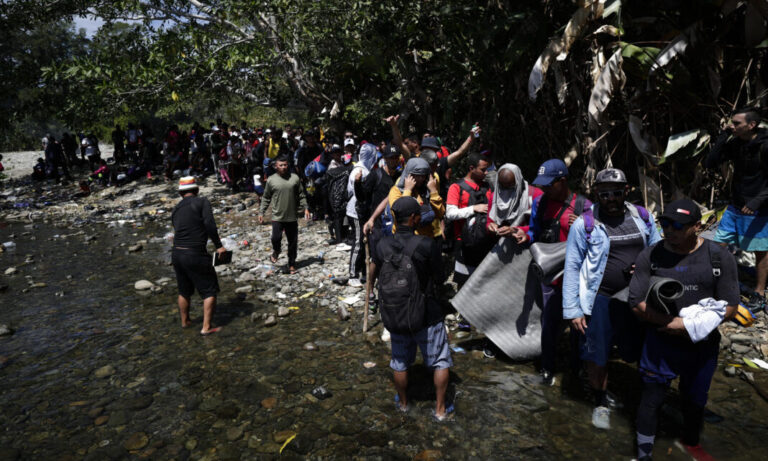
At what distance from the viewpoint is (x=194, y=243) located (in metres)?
5.06

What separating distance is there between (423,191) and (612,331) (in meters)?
2.17

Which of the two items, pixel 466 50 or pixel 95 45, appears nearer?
pixel 466 50

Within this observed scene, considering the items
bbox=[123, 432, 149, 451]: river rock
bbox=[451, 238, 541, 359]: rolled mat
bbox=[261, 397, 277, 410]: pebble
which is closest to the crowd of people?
bbox=[451, 238, 541, 359]: rolled mat

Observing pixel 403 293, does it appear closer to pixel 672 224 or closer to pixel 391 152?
pixel 672 224

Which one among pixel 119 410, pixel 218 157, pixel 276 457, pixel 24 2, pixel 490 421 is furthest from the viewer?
pixel 218 157

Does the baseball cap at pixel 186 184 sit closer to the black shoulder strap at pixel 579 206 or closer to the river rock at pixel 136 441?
the river rock at pixel 136 441

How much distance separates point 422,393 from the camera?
12.5 feet

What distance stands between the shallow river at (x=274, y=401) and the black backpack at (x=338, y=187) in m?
2.16

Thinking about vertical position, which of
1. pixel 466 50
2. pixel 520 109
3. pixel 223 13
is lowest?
pixel 520 109

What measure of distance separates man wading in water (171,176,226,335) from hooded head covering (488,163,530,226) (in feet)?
10.2

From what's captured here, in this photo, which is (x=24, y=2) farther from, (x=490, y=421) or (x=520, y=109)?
(x=490, y=421)

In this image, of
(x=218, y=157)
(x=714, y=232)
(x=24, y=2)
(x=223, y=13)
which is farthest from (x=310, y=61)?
(x=714, y=232)

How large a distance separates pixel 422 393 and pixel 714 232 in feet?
11.5

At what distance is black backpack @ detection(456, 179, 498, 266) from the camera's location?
433cm
